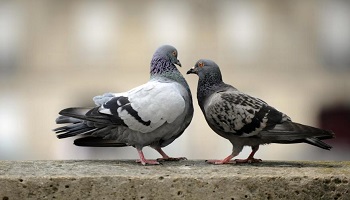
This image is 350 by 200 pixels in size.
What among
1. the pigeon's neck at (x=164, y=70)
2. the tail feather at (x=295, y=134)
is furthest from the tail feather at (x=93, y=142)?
the tail feather at (x=295, y=134)

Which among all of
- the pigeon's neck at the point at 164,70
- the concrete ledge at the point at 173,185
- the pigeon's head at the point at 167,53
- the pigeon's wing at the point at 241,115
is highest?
the pigeon's head at the point at 167,53

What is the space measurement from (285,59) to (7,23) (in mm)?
8041

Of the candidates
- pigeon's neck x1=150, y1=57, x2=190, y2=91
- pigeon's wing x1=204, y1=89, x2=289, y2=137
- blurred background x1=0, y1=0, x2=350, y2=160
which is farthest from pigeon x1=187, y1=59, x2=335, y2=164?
blurred background x1=0, y1=0, x2=350, y2=160

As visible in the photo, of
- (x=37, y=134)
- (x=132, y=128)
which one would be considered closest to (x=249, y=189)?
(x=132, y=128)

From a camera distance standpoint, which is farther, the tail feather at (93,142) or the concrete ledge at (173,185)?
the tail feather at (93,142)

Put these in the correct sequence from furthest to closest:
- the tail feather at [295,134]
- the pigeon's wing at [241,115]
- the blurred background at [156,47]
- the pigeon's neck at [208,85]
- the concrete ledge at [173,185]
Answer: the blurred background at [156,47]
the pigeon's neck at [208,85]
the pigeon's wing at [241,115]
the tail feather at [295,134]
the concrete ledge at [173,185]

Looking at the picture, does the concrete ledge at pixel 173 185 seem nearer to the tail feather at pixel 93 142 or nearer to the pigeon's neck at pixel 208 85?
the tail feather at pixel 93 142

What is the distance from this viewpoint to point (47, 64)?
31750mm

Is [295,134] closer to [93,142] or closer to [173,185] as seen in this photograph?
[173,185]

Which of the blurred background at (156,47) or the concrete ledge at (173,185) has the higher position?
the blurred background at (156,47)

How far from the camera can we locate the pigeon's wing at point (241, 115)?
7797mm

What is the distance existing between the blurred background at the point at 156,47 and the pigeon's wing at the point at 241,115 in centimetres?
2231

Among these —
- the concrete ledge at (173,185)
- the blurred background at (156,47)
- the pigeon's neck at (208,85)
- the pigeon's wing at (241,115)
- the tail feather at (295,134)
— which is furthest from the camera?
the blurred background at (156,47)

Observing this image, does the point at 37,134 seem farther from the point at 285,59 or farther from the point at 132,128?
the point at 132,128
